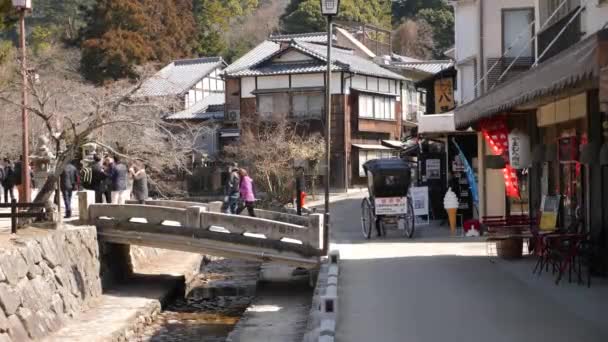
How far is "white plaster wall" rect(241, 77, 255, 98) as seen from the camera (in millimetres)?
44719

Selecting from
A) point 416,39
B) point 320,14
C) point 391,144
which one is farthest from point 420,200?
point 416,39

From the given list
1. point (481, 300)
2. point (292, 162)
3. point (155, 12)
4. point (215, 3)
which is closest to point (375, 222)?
point (481, 300)

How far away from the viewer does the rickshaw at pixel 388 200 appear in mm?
20250

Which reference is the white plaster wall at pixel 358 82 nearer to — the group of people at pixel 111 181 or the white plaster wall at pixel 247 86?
the white plaster wall at pixel 247 86

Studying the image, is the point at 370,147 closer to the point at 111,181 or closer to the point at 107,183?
the point at 107,183

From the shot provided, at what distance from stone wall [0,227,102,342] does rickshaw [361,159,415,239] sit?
7128mm

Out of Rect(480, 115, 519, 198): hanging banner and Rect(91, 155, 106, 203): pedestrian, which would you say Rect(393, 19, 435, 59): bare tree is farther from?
Rect(480, 115, 519, 198): hanging banner

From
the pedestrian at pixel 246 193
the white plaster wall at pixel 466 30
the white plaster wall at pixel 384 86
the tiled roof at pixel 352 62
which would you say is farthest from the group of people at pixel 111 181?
the white plaster wall at pixel 384 86

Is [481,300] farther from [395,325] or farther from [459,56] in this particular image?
[459,56]

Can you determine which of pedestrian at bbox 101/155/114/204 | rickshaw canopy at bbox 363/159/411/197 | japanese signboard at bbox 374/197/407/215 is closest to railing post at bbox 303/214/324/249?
japanese signboard at bbox 374/197/407/215

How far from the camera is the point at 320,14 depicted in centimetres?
5919

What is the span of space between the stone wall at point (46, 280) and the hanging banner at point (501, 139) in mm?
9698

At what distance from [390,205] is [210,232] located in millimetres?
4830

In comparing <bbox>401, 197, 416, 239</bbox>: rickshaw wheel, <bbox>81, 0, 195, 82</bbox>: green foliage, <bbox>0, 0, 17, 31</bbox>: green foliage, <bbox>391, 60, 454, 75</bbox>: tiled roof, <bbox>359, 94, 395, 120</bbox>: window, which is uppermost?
<bbox>81, 0, 195, 82</bbox>: green foliage
